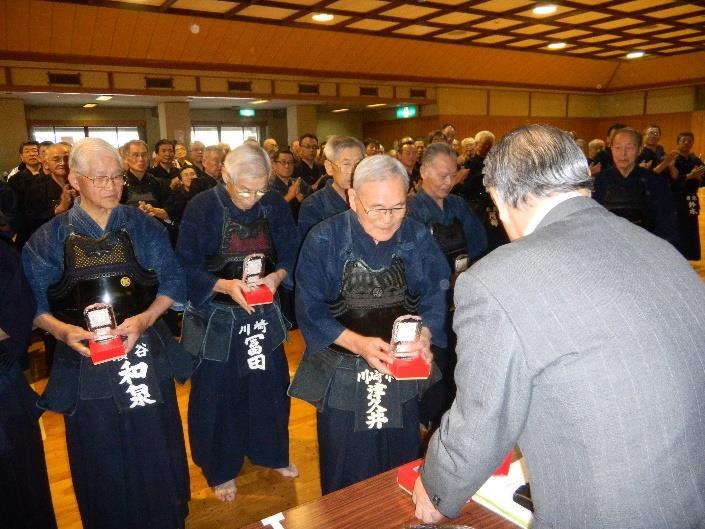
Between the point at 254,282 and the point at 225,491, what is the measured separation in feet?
3.65

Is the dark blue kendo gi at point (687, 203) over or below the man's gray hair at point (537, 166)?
below

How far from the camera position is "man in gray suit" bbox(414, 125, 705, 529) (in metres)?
0.86

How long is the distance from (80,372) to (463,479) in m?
1.61

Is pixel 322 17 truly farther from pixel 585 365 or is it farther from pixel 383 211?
pixel 585 365

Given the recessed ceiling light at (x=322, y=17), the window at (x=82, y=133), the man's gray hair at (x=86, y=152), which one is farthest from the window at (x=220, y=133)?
the man's gray hair at (x=86, y=152)

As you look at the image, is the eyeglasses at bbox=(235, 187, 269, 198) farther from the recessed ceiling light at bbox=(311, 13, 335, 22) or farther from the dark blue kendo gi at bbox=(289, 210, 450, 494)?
the recessed ceiling light at bbox=(311, 13, 335, 22)

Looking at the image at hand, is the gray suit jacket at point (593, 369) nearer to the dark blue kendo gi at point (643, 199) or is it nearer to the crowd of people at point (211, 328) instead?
the crowd of people at point (211, 328)

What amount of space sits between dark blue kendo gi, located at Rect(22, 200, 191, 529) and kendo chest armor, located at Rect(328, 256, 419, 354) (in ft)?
2.46

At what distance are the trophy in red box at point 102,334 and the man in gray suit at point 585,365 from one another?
1315mm

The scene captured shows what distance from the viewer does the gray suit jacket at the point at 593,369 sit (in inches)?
34.0

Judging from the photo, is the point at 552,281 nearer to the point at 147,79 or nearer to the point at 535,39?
the point at 147,79

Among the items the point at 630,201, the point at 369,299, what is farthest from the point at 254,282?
the point at 630,201

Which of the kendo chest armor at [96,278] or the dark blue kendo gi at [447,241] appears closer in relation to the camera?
the kendo chest armor at [96,278]

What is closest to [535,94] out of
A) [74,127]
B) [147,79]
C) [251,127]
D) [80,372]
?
[251,127]
